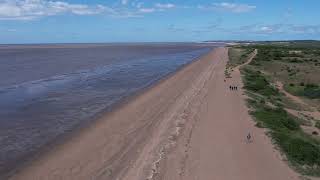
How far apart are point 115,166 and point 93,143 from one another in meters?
3.95

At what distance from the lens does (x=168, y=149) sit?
17188mm

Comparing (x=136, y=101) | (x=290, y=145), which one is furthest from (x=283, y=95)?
(x=290, y=145)

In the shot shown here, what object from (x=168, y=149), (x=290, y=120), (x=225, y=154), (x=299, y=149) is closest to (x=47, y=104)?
(x=168, y=149)

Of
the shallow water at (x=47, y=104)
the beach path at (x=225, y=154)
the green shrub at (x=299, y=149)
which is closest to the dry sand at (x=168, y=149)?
the beach path at (x=225, y=154)

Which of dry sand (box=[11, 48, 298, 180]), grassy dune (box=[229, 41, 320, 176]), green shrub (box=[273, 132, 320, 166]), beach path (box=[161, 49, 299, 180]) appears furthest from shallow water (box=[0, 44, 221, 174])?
green shrub (box=[273, 132, 320, 166])

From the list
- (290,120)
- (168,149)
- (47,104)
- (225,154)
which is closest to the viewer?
(225,154)

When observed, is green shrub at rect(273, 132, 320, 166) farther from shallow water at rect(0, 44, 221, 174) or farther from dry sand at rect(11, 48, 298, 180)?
shallow water at rect(0, 44, 221, 174)

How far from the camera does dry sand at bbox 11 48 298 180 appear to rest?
14.6 metres

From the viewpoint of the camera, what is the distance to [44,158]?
56.5ft

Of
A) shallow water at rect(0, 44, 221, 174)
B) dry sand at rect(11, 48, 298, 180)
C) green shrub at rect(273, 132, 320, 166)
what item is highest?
green shrub at rect(273, 132, 320, 166)

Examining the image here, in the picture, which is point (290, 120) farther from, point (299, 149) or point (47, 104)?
point (47, 104)

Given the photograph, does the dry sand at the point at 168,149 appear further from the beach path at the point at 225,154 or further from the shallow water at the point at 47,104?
the shallow water at the point at 47,104

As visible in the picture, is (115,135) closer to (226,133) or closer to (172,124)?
(172,124)

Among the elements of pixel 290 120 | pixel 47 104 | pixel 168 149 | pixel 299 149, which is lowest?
pixel 47 104
